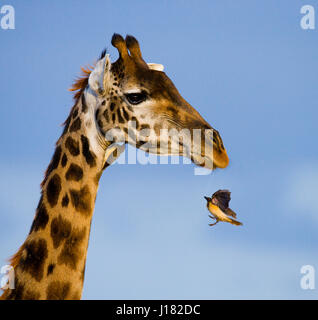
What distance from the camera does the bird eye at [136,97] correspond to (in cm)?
→ 805

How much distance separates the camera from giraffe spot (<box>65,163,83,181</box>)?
26.6ft

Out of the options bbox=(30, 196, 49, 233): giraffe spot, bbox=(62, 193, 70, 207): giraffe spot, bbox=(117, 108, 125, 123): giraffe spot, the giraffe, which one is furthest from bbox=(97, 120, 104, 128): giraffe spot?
bbox=(30, 196, 49, 233): giraffe spot

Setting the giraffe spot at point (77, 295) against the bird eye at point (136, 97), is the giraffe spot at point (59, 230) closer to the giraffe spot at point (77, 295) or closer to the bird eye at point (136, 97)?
the giraffe spot at point (77, 295)

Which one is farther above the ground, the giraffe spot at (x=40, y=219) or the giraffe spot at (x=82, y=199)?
the giraffe spot at (x=82, y=199)

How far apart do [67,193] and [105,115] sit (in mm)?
1183

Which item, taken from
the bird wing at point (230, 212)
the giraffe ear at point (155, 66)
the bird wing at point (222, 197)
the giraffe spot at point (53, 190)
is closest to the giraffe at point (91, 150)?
the giraffe spot at point (53, 190)

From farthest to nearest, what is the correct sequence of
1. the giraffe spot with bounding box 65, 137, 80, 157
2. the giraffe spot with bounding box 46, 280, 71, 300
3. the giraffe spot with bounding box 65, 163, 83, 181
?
1. the giraffe spot with bounding box 65, 137, 80, 157
2. the giraffe spot with bounding box 65, 163, 83, 181
3. the giraffe spot with bounding box 46, 280, 71, 300

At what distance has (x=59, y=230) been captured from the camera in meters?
7.89

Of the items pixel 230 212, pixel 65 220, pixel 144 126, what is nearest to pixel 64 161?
pixel 65 220

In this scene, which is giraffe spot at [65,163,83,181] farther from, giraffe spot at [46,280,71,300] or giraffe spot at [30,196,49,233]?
giraffe spot at [46,280,71,300]
